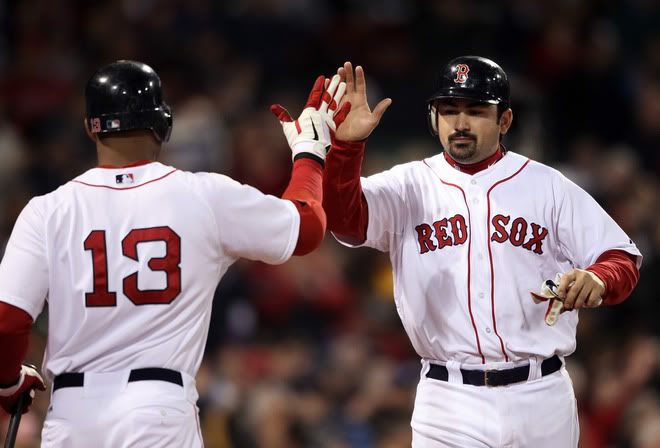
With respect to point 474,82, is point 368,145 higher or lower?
lower

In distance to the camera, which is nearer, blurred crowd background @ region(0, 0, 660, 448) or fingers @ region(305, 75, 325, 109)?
fingers @ region(305, 75, 325, 109)

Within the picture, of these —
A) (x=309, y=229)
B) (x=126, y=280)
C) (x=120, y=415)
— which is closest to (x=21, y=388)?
(x=120, y=415)

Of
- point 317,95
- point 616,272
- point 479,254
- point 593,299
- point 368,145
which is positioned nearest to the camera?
point 593,299

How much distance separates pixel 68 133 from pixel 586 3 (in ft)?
13.7

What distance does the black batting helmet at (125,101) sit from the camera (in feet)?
11.2

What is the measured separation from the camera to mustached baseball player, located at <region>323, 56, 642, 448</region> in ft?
12.3

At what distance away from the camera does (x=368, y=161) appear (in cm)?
800

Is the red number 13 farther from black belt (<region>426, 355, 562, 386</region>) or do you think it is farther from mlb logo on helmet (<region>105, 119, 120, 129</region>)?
black belt (<region>426, 355, 562, 386</region>)

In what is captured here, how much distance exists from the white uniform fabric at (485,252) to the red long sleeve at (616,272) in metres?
0.03

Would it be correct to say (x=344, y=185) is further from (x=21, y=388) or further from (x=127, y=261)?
(x=21, y=388)

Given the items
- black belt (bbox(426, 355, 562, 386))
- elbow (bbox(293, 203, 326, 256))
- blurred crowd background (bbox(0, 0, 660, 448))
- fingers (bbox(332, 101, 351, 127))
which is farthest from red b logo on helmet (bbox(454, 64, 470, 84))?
blurred crowd background (bbox(0, 0, 660, 448))

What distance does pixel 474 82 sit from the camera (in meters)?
3.87

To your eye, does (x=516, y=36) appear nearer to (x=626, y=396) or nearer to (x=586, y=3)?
(x=586, y=3)

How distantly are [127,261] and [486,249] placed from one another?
1248 mm
